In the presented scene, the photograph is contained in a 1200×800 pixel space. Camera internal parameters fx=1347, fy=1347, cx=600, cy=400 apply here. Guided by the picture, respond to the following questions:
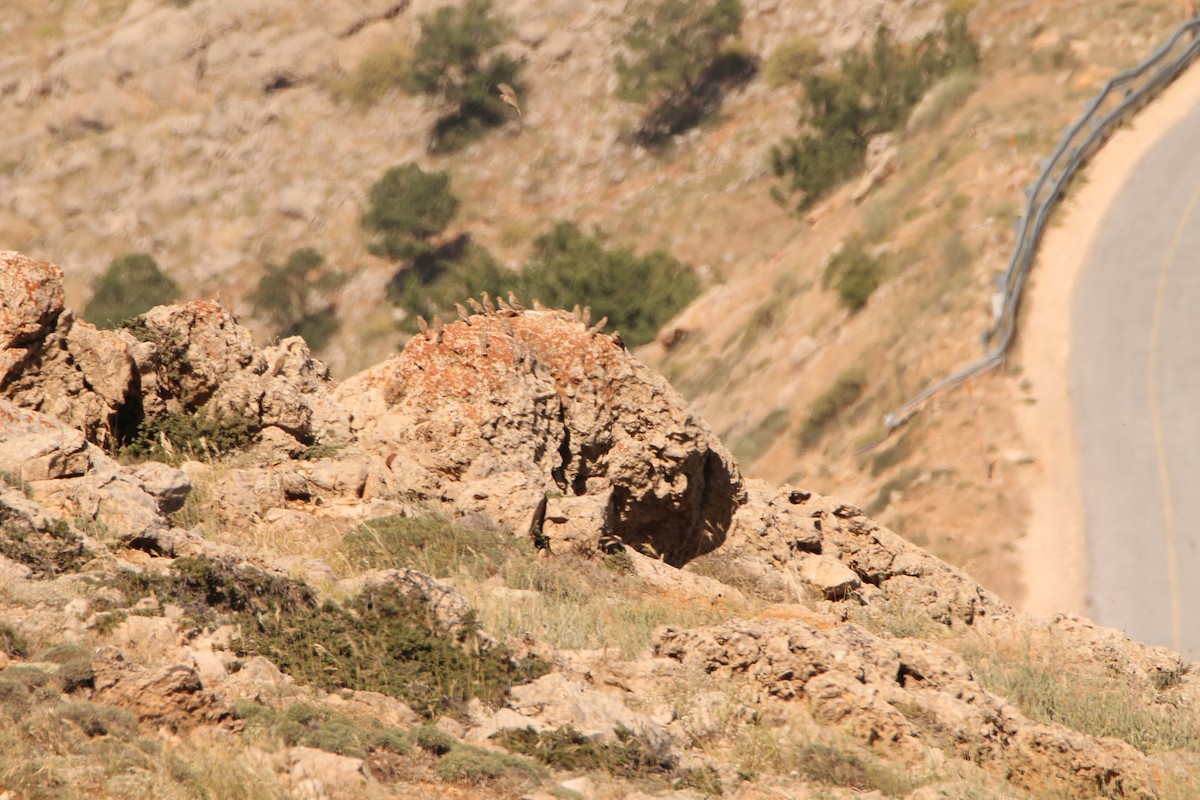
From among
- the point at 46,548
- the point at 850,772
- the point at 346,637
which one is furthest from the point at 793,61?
the point at 850,772

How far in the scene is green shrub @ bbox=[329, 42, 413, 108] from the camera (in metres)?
73.9

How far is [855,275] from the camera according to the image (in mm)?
37625

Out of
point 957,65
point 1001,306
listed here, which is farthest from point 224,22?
point 1001,306

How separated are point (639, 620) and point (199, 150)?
67818 millimetres

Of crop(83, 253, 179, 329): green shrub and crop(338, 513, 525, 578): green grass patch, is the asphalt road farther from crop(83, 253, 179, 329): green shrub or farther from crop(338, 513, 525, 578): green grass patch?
crop(83, 253, 179, 329): green shrub

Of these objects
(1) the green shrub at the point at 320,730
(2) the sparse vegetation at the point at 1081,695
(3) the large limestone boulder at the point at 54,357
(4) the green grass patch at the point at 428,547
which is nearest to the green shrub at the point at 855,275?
(2) the sparse vegetation at the point at 1081,695

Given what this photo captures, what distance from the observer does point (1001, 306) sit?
105ft

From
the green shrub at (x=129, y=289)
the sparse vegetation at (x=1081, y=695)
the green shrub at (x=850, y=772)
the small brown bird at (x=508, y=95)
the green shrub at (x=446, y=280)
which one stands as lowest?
the green shrub at (x=129, y=289)

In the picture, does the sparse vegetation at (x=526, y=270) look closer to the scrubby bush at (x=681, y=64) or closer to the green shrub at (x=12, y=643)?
the scrubby bush at (x=681, y=64)

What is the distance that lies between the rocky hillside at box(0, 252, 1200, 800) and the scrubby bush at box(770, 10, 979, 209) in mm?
41577

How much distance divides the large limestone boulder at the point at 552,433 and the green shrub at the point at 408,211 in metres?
52.2

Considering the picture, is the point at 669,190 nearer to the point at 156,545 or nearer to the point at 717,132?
the point at 717,132

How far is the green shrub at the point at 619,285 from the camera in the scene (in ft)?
173

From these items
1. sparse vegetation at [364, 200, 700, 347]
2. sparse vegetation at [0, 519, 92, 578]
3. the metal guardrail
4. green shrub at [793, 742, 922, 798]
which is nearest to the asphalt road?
the metal guardrail
